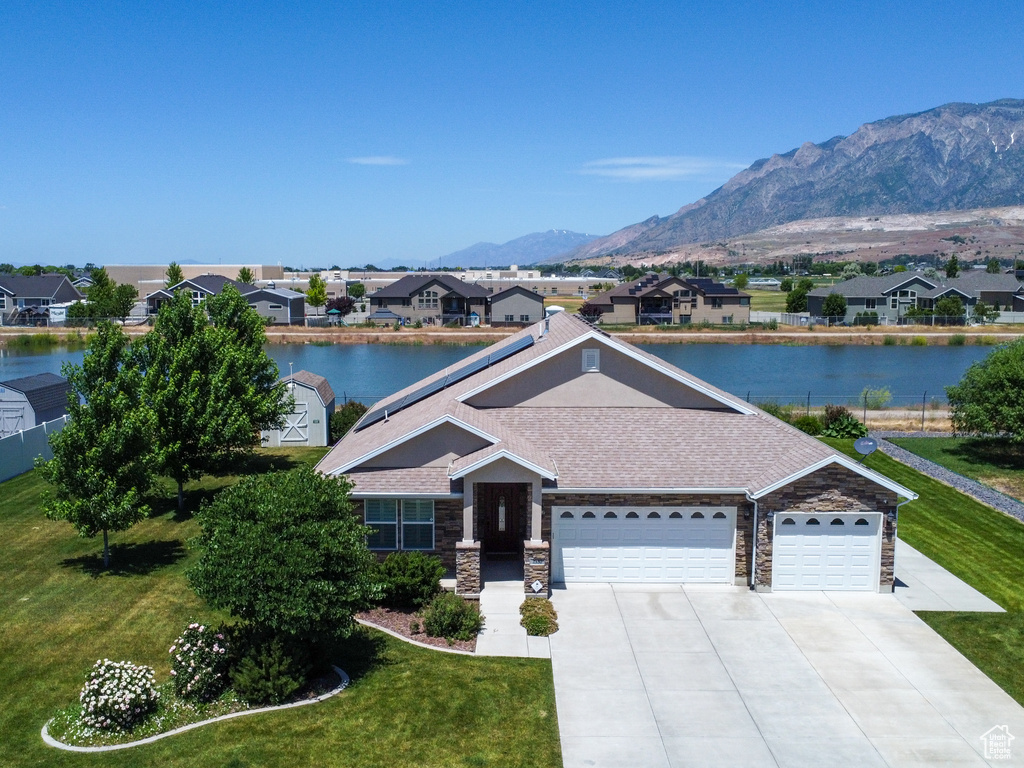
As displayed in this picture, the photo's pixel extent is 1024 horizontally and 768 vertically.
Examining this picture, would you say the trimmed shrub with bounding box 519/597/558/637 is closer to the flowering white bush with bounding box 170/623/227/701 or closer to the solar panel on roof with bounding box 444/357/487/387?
the flowering white bush with bounding box 170/623/227/701

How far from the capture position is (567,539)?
757 inches

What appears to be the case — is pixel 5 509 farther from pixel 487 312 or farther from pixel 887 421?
pixel 487 312

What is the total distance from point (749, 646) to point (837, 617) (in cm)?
255

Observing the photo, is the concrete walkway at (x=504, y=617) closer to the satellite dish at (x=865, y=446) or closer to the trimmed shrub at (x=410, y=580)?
the trimmed shrub at (x=410, y=580)

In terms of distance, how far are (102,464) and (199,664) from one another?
786cm

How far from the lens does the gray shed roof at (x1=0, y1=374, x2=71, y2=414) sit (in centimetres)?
3244

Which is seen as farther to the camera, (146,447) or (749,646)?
(146,447)

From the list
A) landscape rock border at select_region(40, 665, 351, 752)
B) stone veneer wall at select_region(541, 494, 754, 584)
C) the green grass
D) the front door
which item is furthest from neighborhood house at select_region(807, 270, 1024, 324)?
landscape rock border at select_region(40, 665, 351, 752)

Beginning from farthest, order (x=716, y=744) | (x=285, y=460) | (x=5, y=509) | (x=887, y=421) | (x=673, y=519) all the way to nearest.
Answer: (x=887, y=421) → (x=285, y=460) → (x=5, y=509) → (x=673, y=519) → (x=716, y=744)

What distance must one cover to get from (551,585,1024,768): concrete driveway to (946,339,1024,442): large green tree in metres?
14.4

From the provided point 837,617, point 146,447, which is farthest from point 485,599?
point 146,447

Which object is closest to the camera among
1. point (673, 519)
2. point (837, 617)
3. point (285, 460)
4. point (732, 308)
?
point (837, 617)

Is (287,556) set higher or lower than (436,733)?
higher

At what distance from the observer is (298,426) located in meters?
34.1
